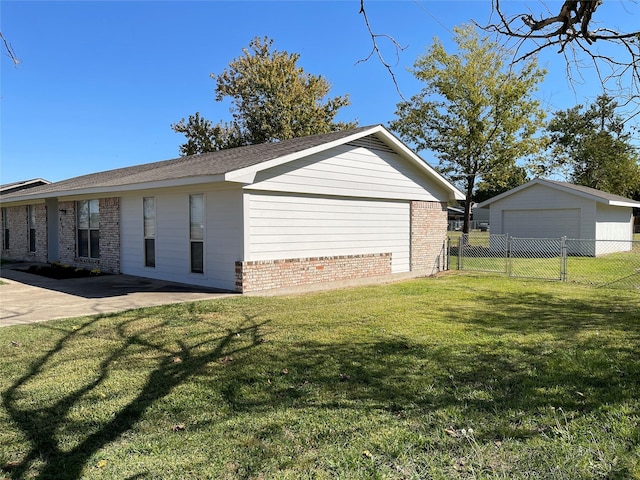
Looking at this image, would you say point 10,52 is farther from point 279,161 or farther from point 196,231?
point 196,231

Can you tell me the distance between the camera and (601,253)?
77.7 feet

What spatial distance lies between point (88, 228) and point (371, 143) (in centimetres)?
909

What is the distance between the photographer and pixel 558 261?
65.5ft

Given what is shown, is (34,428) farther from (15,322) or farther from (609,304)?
(609,304)

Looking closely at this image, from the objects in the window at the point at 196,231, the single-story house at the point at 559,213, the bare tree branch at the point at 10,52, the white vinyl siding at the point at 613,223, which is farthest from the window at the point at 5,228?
the white vinyl siding at the point at 613,223

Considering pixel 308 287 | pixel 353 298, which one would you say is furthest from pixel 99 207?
pixel 353 298

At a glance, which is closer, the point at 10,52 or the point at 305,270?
the point at 10,52

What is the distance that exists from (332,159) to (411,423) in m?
9.02

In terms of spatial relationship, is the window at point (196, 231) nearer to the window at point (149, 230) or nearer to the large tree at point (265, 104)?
the window at point (149, 230)

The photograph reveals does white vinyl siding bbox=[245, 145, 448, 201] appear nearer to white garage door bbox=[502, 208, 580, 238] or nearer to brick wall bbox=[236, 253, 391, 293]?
brick wall bbox=[236, 253, 391, 293]

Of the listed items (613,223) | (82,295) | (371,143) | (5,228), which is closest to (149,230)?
(82,295)

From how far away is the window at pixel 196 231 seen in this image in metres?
10.8

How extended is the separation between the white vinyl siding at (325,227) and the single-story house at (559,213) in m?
13.1

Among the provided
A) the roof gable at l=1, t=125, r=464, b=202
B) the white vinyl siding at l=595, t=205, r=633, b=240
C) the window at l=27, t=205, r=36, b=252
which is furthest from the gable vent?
the white vinyl siding at l=595, t=205, r=633, b=240
